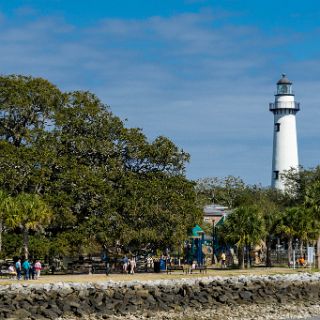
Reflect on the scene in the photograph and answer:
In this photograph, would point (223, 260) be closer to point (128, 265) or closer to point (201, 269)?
point (201, 269)

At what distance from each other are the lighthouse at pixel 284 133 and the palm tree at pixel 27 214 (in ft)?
152

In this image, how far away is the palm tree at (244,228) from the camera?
2542 inches

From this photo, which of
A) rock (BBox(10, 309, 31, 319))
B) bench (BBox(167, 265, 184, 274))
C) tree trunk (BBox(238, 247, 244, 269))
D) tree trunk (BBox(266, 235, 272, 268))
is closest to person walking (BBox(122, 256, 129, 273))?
bench (BBox(167, 265, 184, 274))

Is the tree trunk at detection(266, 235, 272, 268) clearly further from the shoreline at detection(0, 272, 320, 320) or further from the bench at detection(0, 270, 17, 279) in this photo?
the bench at detection(0, 270, 17, 279)

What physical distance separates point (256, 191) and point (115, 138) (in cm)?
4583

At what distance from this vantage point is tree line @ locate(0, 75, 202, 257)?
2359 inches

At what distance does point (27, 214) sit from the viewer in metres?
56.7

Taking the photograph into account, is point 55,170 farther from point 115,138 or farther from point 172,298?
point 172,298

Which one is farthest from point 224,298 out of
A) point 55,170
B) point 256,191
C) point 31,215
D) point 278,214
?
point 256,191

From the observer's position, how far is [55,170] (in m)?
62.1

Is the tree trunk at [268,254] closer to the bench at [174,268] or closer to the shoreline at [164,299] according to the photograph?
the bench at [174,268]

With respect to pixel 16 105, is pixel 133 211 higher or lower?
lower

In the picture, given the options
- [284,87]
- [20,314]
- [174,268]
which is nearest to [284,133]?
[284,87]

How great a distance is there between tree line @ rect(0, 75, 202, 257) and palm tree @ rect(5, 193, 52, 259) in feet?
0.35
